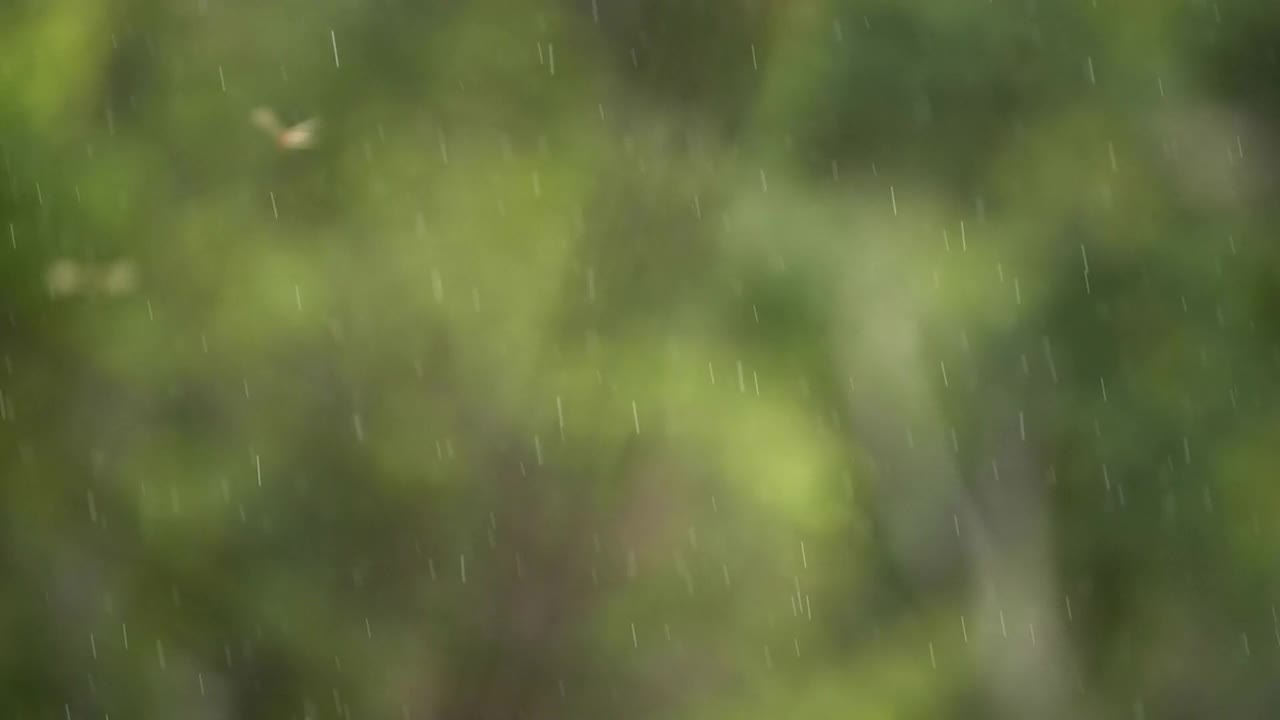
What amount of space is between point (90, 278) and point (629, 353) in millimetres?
707

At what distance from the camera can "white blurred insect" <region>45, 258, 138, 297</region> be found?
1.58 metres

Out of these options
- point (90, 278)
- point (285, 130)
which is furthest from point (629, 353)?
point (90, 278)

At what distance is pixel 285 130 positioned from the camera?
1.60 meters

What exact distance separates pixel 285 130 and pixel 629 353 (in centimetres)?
54

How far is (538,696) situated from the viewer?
1562 millimetres

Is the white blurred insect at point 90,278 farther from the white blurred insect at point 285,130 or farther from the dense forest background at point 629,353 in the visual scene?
the white blurred insect at point 285,130

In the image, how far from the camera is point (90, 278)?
1.59m

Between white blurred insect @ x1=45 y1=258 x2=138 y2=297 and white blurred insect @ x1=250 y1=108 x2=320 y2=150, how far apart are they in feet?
0.81

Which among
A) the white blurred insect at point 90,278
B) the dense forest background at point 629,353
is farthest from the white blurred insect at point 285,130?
the white blurred insect at point 90,278

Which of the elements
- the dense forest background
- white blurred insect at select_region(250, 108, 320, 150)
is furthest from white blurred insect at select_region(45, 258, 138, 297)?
white blurred insect at select_region(250, 108, 320, 150)

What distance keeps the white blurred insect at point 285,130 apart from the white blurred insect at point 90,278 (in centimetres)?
25

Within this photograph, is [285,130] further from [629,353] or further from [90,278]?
[629,353]

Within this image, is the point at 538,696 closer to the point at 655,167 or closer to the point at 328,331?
the point at 328,331

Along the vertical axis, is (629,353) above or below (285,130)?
below
